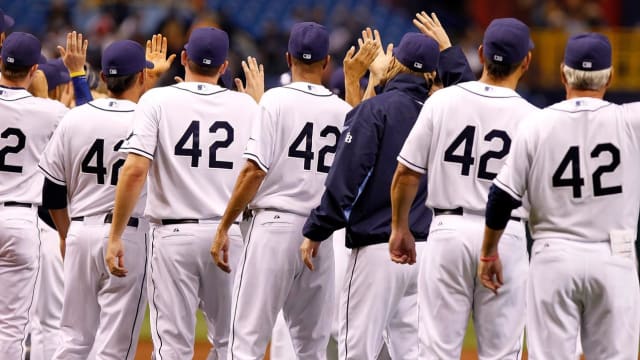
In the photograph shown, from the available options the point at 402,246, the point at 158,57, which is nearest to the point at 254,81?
the point at 158,57

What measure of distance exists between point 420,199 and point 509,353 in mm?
1082

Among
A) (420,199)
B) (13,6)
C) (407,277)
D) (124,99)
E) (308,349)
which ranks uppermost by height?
(13,6)

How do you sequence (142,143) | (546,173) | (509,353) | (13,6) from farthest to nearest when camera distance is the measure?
(13,6) < (142,143) < (509,353) < (546,173)

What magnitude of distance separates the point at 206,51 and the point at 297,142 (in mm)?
705

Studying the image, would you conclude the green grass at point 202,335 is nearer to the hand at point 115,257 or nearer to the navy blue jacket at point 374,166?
the navy blue jacket at point 374,166

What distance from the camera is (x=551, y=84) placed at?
1584 centimetres

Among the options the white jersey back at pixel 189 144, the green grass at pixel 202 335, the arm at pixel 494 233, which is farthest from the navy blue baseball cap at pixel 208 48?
the green grass at pixel 202 335

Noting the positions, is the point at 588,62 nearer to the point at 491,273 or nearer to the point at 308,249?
the point at 491,273

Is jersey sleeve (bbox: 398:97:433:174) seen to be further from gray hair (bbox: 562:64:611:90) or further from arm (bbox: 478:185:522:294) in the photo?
gray hair (bbox: 562:64:611:90)

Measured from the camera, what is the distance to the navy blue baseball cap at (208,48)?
6.53 m

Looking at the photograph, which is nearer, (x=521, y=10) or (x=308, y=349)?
(x=308, y=349)

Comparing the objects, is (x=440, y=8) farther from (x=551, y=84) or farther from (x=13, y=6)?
(x=13, y=6)

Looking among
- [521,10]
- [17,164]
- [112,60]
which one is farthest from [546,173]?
[521,10]

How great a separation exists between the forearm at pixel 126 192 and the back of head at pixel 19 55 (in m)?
1.32
